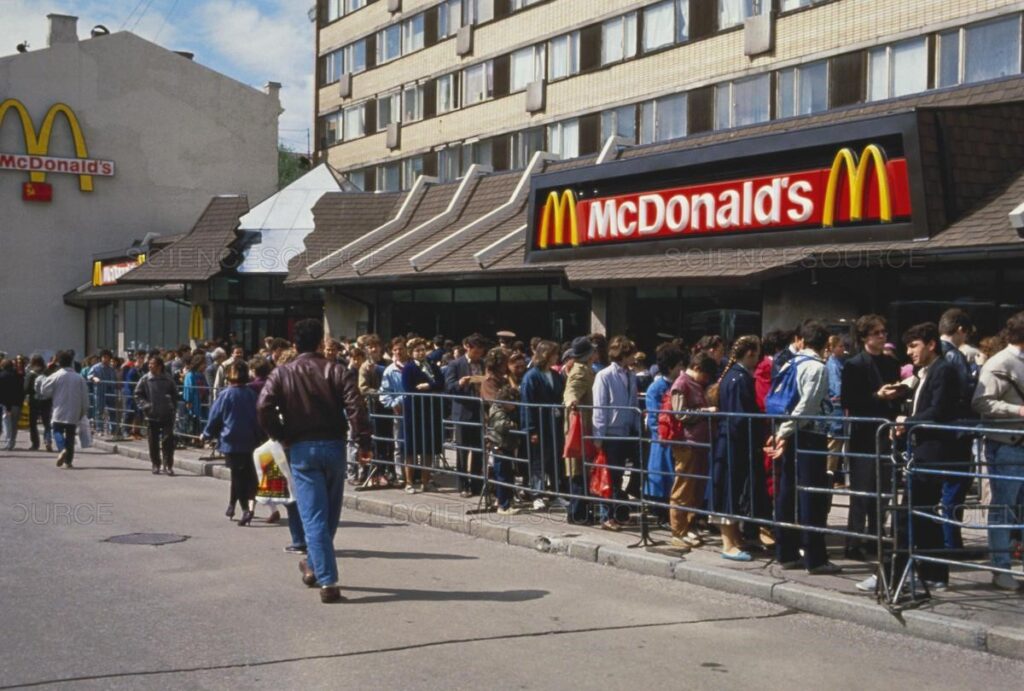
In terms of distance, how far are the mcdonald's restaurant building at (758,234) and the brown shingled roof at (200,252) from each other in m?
5.86

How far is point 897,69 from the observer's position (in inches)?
877

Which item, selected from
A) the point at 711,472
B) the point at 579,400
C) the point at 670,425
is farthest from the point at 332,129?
the point at 711,472

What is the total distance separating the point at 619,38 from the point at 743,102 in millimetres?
5058

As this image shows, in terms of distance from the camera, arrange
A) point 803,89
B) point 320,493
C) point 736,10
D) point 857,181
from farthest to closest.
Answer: point 736,10
point 803,89
point 857,181
point 320,493

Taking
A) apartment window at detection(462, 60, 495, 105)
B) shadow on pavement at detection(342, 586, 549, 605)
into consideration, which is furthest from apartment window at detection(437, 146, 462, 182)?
shadow on pavement at detection(342, 586, 549, 605)

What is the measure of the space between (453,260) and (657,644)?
15.3 metres

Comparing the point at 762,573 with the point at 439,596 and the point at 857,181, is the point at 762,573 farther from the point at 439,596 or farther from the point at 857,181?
the point at 857,181

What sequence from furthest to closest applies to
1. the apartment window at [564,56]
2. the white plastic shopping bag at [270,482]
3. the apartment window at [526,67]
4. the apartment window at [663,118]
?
the apartment window at [526,67]
the apartment window at [564,56]
the apartment window at [663,118]
the white plastic shopping bag at [270,482]

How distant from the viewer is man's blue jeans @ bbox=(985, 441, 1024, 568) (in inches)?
300

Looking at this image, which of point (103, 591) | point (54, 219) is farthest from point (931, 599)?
point (54, 219)

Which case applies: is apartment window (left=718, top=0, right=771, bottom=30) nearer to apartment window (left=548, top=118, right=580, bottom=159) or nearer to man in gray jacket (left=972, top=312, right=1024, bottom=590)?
apartment window (left=548, top=118, right=580, bottom=159)

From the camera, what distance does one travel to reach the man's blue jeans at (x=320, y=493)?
772 centimetres

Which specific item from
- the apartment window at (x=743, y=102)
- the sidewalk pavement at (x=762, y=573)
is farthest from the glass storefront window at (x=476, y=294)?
the sidewalk pavement at (x=762, y=573)

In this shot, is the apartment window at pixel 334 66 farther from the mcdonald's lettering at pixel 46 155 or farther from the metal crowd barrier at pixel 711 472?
the metal crowd barrier at pixel 711 472
